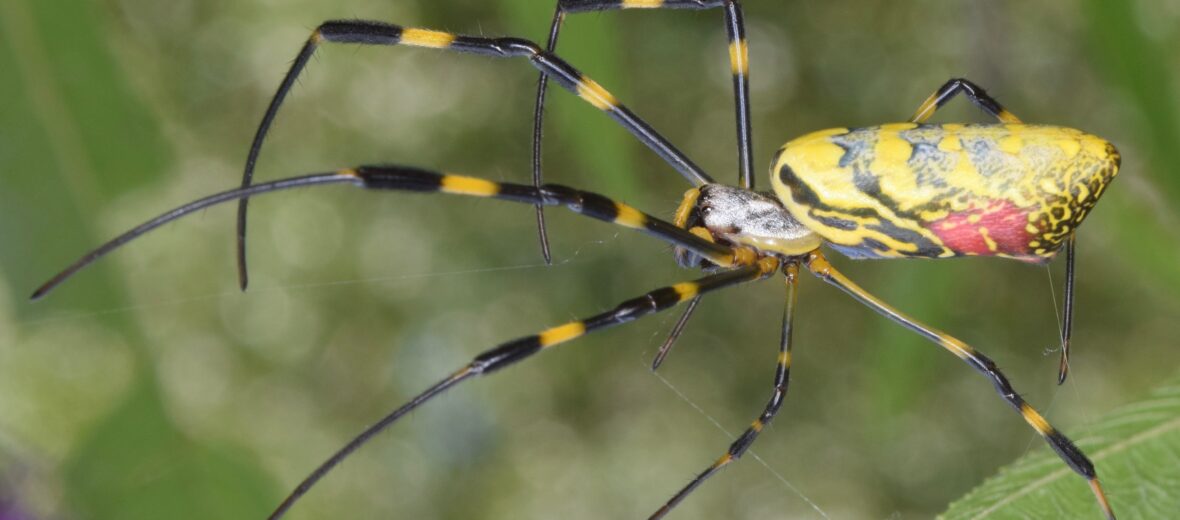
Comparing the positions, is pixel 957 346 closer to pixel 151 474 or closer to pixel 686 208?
pixel 686 208

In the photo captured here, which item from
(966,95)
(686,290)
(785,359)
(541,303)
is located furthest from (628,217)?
(541,303)

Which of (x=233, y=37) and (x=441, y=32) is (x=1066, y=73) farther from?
(x=233, y=37)

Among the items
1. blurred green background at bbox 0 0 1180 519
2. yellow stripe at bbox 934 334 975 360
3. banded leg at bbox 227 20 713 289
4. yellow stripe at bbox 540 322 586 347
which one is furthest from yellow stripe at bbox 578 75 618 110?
blurred green background at bbox 0 0 1180 519

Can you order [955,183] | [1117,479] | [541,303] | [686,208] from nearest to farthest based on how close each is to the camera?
[1117,479] → [955,183] → [686,208] → [541,303]

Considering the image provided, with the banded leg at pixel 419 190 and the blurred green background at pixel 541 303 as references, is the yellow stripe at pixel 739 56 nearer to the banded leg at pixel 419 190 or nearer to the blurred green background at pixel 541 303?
the banded leg at pixel 419 190

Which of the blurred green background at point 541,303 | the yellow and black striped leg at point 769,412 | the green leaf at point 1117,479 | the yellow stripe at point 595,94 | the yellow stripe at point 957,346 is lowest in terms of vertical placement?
the blurred green background at point 541,303

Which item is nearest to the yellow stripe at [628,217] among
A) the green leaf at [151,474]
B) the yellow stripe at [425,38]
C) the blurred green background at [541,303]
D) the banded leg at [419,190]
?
the banded leg at [419,190]

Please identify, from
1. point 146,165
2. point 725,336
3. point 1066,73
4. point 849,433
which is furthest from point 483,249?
point 146,165
